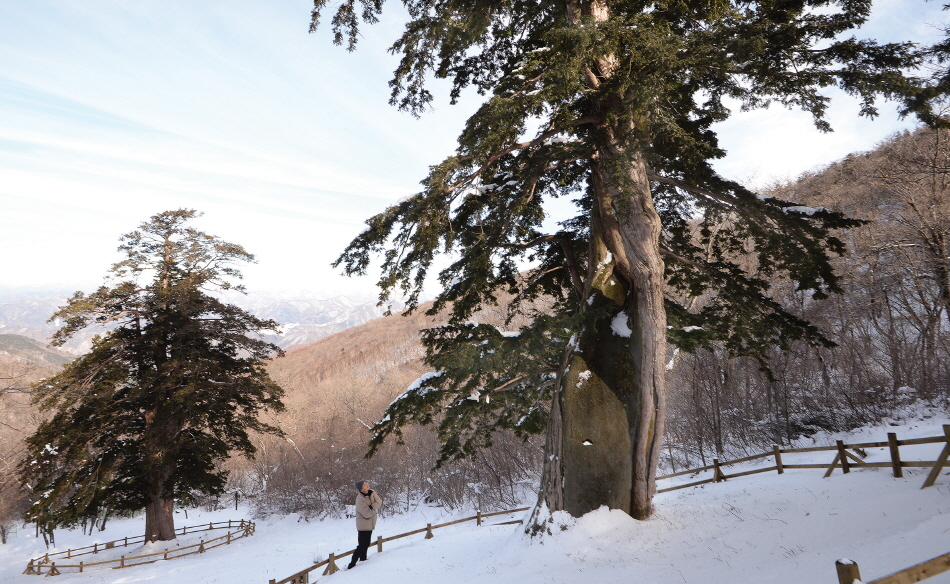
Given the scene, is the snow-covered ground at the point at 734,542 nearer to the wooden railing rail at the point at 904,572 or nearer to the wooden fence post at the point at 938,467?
the wooden fence post at the point at 938,467

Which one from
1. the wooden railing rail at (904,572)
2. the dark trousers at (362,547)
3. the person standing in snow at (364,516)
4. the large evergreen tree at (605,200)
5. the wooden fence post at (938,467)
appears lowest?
the dark trousers at (362,547)

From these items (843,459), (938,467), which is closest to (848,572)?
(938,467)

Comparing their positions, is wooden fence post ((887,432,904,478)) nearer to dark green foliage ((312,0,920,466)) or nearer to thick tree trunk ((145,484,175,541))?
dark green foliage ((312,0,920,466))

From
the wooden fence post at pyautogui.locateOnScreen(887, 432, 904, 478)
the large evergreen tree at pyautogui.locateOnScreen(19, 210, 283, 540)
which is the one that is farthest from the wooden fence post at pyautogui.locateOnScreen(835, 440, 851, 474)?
the large evergreen tree at pyautogui.locateOnScreen(19, 210, 283, 540)

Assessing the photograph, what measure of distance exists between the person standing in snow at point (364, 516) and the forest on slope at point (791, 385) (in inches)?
128

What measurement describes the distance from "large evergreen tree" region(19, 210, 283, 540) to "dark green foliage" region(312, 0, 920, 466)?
44.1ft

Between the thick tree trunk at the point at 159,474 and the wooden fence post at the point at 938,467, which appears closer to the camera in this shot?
the wooden fence post at the point at 938,467

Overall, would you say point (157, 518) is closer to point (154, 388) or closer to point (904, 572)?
point (154, 388)

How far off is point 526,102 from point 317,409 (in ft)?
141

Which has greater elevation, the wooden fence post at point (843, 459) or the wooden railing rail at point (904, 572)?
the wooden railing rail at point (904, 572)

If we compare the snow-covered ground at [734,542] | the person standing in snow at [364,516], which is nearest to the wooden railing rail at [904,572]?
the snow-covered ground at [734,542]

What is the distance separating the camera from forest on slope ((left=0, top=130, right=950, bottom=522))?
A: 52.3ft

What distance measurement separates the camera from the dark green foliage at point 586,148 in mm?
6285

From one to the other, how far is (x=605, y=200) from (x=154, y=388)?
59.7 feet
